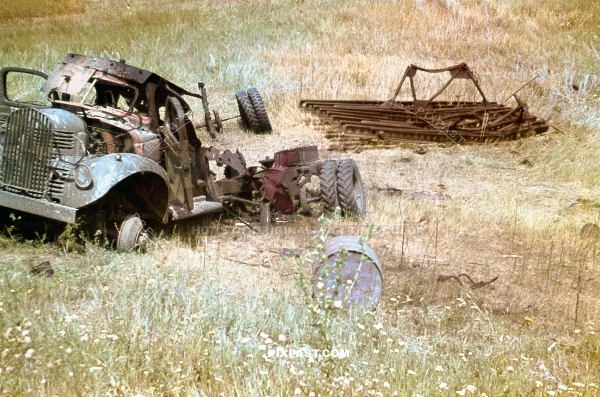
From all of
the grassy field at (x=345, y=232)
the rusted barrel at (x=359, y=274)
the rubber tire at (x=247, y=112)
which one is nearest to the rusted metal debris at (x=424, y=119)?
the grassy field at (x=345, y=232)

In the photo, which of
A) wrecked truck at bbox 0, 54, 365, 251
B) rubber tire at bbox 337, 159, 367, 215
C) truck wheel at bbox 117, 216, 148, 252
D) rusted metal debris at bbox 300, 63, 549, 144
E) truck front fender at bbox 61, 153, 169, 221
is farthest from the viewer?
rusted metal debris at bbox 300, 63, 549, 144

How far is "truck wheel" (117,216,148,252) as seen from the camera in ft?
19.4

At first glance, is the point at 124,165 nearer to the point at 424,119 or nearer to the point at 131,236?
the point at 131,236

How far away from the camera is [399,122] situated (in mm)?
11438

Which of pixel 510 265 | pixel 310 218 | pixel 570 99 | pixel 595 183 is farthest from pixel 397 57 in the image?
pixel 510 265

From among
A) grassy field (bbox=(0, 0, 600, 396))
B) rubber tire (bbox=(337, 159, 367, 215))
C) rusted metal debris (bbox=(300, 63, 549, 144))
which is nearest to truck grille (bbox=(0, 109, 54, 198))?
grassy field (bbox=(0, 0, 600, 396))

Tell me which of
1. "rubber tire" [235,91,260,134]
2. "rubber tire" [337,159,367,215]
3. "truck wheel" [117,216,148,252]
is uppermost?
"rubber tire" [235,91,260,134]

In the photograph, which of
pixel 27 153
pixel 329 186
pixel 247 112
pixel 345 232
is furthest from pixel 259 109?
pixel 27 153

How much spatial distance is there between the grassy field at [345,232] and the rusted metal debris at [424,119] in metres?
0.30

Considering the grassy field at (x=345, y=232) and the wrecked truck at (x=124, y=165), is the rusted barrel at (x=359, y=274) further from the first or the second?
the wrecked truck at (x=124, y=165)

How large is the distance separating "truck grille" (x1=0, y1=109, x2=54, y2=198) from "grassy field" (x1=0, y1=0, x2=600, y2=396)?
1.43 ft

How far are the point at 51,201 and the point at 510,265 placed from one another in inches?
152

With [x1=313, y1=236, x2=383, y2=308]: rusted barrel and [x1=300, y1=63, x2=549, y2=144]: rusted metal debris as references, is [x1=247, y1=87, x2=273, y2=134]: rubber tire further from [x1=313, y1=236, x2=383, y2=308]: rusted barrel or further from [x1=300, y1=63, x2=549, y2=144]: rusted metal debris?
[x1=313, y1=236, x2=383, y2=308]: rusted barrel

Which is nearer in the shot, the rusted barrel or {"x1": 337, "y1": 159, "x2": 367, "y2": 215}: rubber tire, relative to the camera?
the rusted barrel
